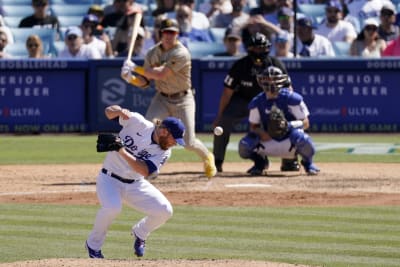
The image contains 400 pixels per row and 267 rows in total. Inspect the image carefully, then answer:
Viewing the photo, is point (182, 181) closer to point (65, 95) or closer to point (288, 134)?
point (288, 134)

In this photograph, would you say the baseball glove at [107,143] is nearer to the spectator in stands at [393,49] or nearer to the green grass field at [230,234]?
the green grass field at [230,234]

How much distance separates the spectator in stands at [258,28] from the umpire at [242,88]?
17.9 ft

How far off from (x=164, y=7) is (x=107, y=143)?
14.0m

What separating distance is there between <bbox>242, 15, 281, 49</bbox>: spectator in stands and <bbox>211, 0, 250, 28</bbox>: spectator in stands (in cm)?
19

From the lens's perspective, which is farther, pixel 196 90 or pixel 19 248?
pixel 196 90

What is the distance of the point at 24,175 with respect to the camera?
15172 millimetres

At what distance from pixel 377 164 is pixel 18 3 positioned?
30.9 feet

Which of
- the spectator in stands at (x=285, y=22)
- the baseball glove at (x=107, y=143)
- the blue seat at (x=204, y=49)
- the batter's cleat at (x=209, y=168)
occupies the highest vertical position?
the baseball glove at (x=107, y=143)

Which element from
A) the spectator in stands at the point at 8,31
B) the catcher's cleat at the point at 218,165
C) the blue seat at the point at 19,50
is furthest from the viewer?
the blue seat at the point at 19,50

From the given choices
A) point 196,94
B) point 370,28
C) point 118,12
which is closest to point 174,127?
point 196,94

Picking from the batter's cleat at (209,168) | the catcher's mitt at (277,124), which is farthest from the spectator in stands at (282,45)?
the batter's cleat at (209,168)

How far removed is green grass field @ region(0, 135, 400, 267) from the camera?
9.18 meters

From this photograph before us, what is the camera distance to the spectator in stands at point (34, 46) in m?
20.6

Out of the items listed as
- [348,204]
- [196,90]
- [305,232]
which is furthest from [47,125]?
[305,232]
